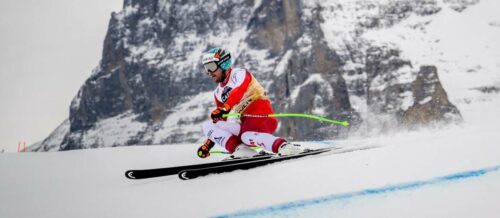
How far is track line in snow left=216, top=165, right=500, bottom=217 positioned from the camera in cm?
401

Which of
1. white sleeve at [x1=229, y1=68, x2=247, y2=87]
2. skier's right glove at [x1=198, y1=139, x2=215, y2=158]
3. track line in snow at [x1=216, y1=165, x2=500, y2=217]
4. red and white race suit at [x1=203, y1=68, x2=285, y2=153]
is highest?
track line in snow at [x1=216, y1=165, x2=500, y2=217]

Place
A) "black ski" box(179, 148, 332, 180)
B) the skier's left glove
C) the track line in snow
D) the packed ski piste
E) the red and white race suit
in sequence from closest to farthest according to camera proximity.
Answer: the track line in snow → "black ski" box(179, 148, 332, 180) → the skier's left glove → the packed ski piste → the red and white race suit

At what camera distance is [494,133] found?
5887 mm

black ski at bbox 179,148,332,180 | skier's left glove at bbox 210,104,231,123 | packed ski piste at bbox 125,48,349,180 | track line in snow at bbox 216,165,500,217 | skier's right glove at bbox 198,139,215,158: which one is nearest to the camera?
track line in snow at bbox 216,165,500,217

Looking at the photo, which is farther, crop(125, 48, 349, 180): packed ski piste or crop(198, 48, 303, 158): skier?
crop(198, 48, 303, 158): skier

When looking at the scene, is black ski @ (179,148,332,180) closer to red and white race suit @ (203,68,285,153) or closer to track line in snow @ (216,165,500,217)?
red and white race suit @ (203,68,285,153)

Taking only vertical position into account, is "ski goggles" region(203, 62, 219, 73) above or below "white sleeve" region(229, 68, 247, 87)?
above

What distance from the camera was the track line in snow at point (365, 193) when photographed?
4012 mm

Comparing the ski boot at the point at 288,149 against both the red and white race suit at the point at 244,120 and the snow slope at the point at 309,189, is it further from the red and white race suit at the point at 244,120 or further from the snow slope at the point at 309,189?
the snow slope at the point at 309,189

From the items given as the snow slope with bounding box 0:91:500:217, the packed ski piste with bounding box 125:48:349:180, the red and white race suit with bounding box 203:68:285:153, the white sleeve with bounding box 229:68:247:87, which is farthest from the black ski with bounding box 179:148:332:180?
the white sleeve with bounding box 229:68:247:87

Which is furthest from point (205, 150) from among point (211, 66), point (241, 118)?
point (211, 66)

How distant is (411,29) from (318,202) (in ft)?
589

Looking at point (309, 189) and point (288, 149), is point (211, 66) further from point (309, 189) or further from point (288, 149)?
point (309, 189)

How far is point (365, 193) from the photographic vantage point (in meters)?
4.15
